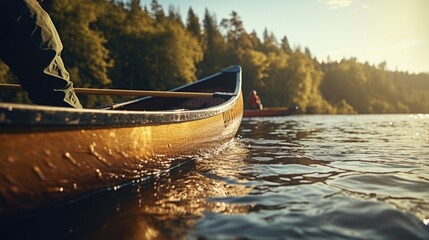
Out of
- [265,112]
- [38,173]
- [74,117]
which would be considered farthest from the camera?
[265,112]

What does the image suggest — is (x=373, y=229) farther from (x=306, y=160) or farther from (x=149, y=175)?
(x=306, y=160)

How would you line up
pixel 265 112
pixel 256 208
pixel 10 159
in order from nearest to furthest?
pixel 10 159, pixel 256 208, pixel 265 112

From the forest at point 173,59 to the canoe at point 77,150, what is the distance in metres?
20.9

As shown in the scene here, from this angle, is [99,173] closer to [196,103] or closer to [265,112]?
[196,103]

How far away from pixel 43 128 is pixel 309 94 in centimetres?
5999

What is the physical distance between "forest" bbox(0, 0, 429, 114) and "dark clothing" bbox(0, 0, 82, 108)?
20649 millimetres

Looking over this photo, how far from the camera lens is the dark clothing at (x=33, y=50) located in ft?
7.52

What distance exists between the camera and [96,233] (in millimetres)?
1733

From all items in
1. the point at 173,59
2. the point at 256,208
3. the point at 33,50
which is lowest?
the point at 256,208

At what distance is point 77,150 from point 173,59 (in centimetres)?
3605

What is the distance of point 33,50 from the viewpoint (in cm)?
238

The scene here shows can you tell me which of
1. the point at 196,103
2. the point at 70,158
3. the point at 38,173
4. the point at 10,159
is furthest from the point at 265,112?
the point at 10,159

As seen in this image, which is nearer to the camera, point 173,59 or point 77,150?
point 77,150

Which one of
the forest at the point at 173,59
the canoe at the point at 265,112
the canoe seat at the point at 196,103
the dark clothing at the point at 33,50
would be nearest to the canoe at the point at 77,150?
the dark clothing at the point at 33,50
